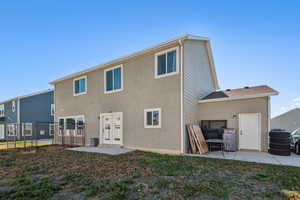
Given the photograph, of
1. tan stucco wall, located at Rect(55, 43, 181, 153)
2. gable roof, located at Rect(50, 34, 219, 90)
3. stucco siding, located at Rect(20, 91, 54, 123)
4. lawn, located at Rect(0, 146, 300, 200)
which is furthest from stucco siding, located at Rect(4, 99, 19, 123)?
lawn, located at Rect(0, 146, 300, 200)

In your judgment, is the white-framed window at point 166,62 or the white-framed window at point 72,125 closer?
the white-framed window at point 166,62

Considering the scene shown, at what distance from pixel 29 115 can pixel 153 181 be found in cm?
2300

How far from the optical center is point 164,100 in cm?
871

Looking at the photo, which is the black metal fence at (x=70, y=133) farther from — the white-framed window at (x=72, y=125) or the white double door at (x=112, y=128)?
the white double door at (x=112, y=128)

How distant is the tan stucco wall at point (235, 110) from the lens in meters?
8.34

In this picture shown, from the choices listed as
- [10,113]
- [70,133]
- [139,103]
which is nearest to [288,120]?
[139,103]

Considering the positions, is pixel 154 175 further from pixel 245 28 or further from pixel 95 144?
pixel 245 28

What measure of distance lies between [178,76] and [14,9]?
1148 centimetres

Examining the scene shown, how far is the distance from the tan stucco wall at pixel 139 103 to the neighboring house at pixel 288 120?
20.2 metres

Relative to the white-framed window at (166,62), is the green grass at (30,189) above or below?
below

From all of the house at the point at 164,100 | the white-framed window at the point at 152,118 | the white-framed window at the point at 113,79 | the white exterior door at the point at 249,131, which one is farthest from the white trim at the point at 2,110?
the white exterior door at the point at 249,131

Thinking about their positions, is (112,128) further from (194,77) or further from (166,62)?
(194,77)

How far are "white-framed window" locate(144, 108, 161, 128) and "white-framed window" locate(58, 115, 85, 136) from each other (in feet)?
19.5

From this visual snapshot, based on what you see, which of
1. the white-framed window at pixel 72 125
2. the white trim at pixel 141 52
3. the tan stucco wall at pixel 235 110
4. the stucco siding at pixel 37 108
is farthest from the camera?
the stucco siding at pixel 37 108
